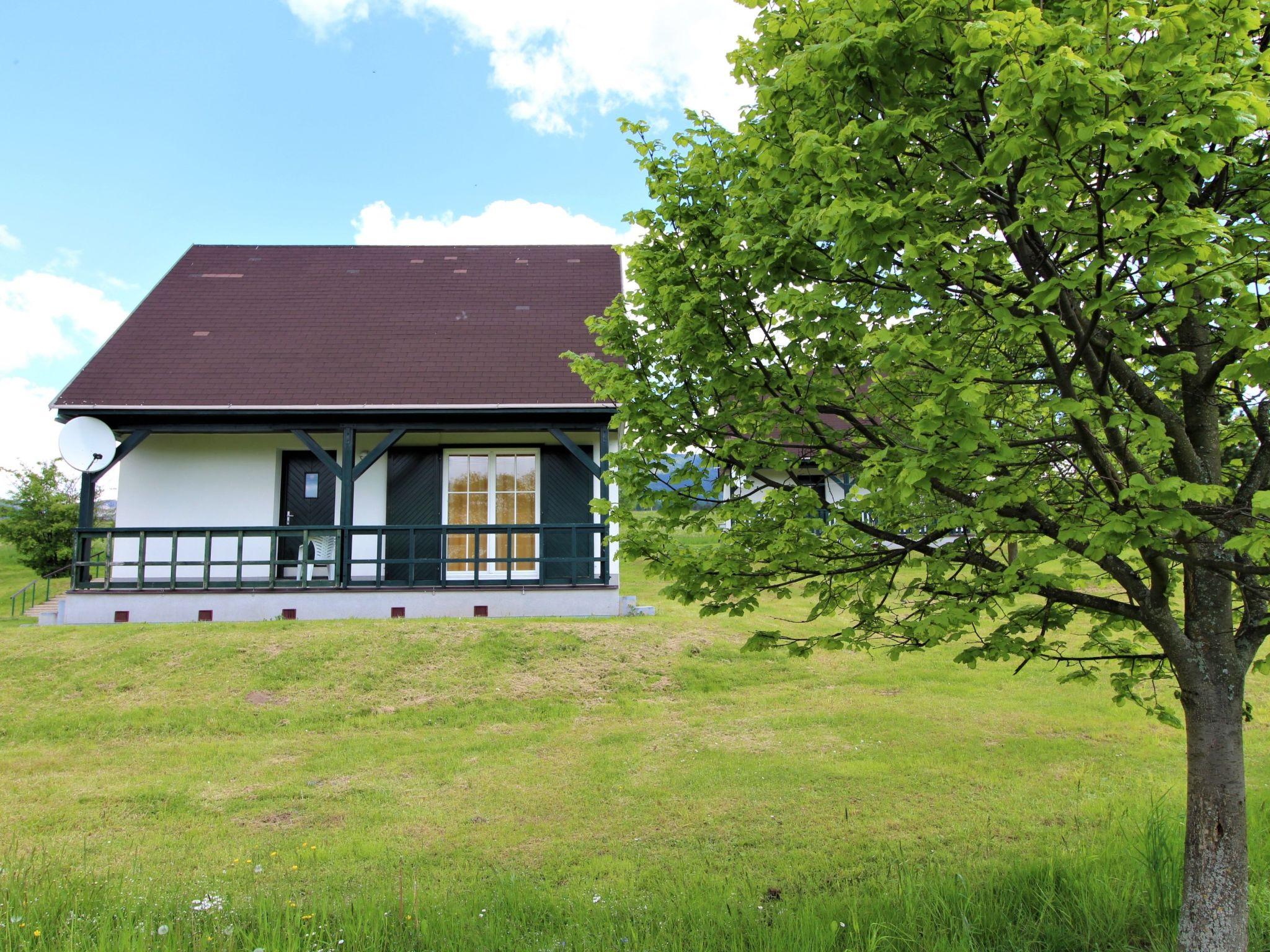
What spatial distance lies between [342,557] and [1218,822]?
12.2 m

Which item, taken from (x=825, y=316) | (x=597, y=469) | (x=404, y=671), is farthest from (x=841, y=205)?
(x=597, y=469)

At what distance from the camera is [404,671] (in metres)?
10.1

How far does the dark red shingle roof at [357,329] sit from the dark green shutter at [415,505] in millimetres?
1389

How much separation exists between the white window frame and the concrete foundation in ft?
3.31

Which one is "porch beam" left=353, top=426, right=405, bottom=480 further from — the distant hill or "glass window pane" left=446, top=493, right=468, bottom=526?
the distant hill

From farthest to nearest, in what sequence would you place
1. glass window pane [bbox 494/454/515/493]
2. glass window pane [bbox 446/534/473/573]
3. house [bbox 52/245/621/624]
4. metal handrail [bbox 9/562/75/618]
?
metal handrail [bbox 9/562/75/618], glass window pane [bbox 494/454/515/493], glass window pane [bbox 446/534/473/573], house [bbox 52/245/621/624]

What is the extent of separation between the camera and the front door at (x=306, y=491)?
14.5 m

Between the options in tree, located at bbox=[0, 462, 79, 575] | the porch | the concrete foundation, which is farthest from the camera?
tree, located at bbox=[0, 462, 79, 575]

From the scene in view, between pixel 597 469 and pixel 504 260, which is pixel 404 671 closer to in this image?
pixel 597 469

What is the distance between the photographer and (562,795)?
654 cm

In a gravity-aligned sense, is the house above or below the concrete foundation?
above

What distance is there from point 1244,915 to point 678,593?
9.41ft

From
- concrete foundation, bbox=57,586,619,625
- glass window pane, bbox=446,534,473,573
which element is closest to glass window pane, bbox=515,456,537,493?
glass window pane, bbox=446,534,473,573

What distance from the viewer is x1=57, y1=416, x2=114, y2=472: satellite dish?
1245 centimetres
